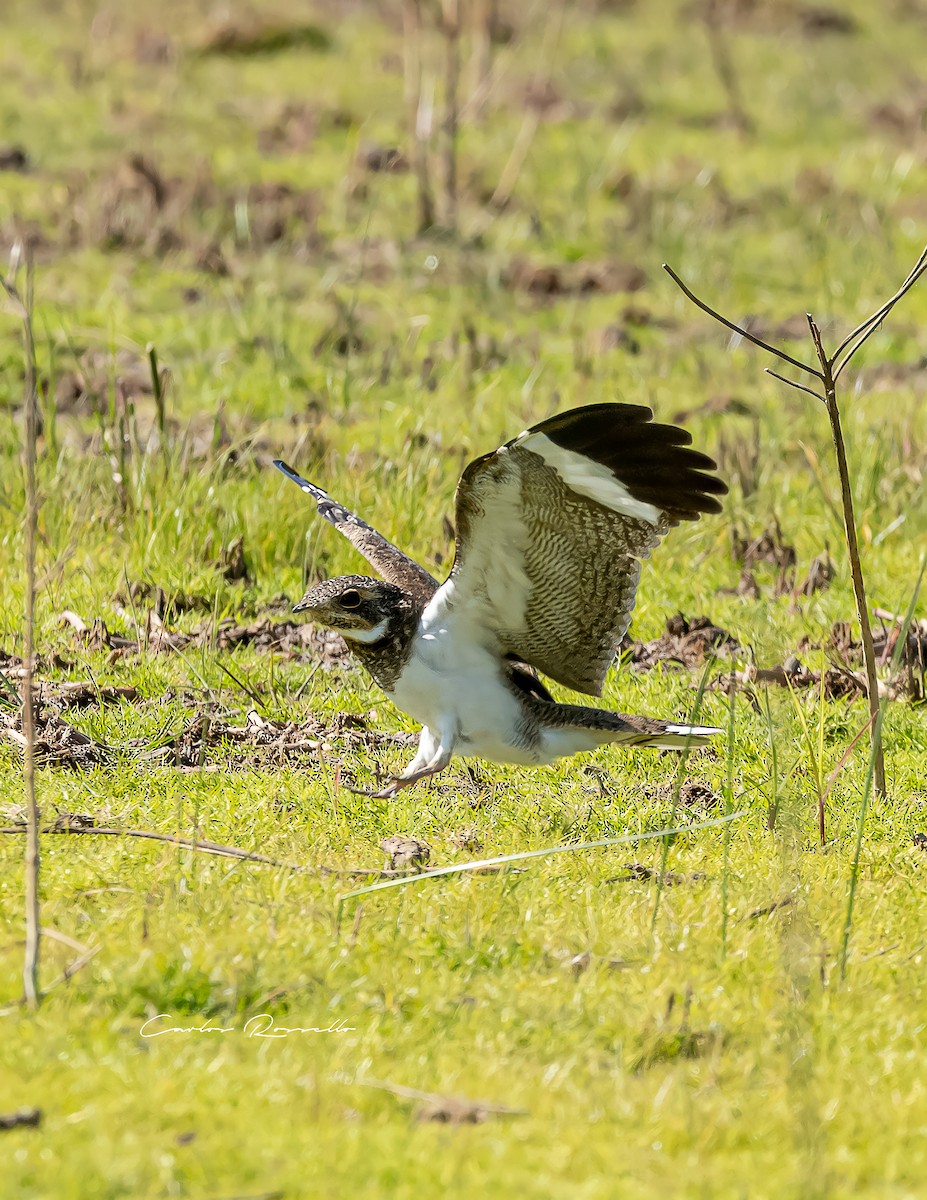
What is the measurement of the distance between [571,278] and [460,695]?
7012mm

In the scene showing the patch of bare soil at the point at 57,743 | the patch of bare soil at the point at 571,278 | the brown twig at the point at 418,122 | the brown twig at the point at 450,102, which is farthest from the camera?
the brown twig at the point at 418,122

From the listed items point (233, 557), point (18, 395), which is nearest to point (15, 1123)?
point (233, 557)

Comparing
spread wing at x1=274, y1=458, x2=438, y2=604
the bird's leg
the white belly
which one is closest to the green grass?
the bird's leg

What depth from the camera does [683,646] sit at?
6.57 meters

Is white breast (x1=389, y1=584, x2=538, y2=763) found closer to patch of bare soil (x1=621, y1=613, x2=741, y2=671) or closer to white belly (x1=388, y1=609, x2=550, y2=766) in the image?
white belly (x1=388, y1=609, x2=550, y2=766)

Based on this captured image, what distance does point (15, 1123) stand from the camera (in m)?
3.41

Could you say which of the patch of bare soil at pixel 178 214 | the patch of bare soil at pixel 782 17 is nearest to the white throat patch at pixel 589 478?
the patch of bare soil at pixel 178 214

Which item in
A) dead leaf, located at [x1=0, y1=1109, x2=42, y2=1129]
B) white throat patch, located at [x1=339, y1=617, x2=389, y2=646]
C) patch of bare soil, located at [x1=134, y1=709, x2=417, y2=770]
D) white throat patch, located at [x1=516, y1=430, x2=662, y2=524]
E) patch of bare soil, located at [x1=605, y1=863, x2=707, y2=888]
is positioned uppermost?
white throat patch, located at [x1=516, y1=430, x2=662, y2=524]

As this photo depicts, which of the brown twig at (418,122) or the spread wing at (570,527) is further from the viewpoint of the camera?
the brown twig at (418,122)

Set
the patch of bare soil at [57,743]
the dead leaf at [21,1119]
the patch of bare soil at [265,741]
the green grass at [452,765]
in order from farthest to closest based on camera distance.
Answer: the patch of bare soil at [265,741] → the patch of bare soil at [57,743] → the green grass at [452,765] → the dead leaf at [21,1119]

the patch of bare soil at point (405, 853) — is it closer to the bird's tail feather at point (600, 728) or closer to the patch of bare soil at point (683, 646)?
the bird's tail feather at point (600, 728)

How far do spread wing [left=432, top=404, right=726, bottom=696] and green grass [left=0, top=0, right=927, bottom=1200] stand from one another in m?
0.56

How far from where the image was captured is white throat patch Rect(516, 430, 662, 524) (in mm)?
4434

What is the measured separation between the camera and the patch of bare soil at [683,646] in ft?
21.3
